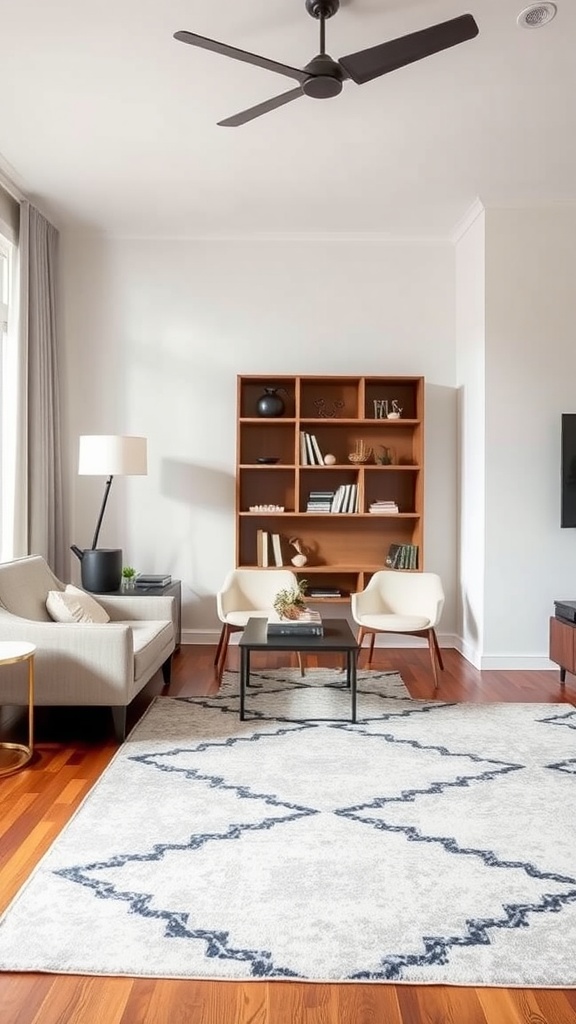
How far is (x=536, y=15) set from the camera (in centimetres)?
314

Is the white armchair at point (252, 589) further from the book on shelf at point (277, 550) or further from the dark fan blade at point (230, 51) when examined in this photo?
the dark fan blade at point (230, 51)

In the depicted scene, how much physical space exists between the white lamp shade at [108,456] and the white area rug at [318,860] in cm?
188

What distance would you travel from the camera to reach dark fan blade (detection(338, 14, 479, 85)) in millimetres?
2660

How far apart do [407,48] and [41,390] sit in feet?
11.4

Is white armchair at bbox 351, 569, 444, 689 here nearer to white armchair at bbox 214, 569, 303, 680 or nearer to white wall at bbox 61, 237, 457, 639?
white armchair at bbox 214, 569, 303, 680

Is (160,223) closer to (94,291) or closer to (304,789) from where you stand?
(94,291)

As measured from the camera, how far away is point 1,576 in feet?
12.6

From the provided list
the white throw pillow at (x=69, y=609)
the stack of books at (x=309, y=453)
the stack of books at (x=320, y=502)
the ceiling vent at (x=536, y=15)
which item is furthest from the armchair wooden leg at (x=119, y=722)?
the ceiling vent at (x=536, y=15)

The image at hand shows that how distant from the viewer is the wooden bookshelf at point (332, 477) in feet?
19.4

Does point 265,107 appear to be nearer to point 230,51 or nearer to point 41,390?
point 230,51

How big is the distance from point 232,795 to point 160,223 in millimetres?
4303

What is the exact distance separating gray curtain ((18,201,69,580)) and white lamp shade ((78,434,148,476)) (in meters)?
0.38

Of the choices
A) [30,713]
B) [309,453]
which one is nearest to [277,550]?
[309,453]

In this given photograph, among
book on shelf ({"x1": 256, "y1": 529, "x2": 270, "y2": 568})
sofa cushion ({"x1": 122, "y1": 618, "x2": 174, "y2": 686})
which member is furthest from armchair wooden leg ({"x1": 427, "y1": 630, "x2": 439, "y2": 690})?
sofa cushion ({"x1": 122, "y1": 618, "x2": 174, "y2": 686})
